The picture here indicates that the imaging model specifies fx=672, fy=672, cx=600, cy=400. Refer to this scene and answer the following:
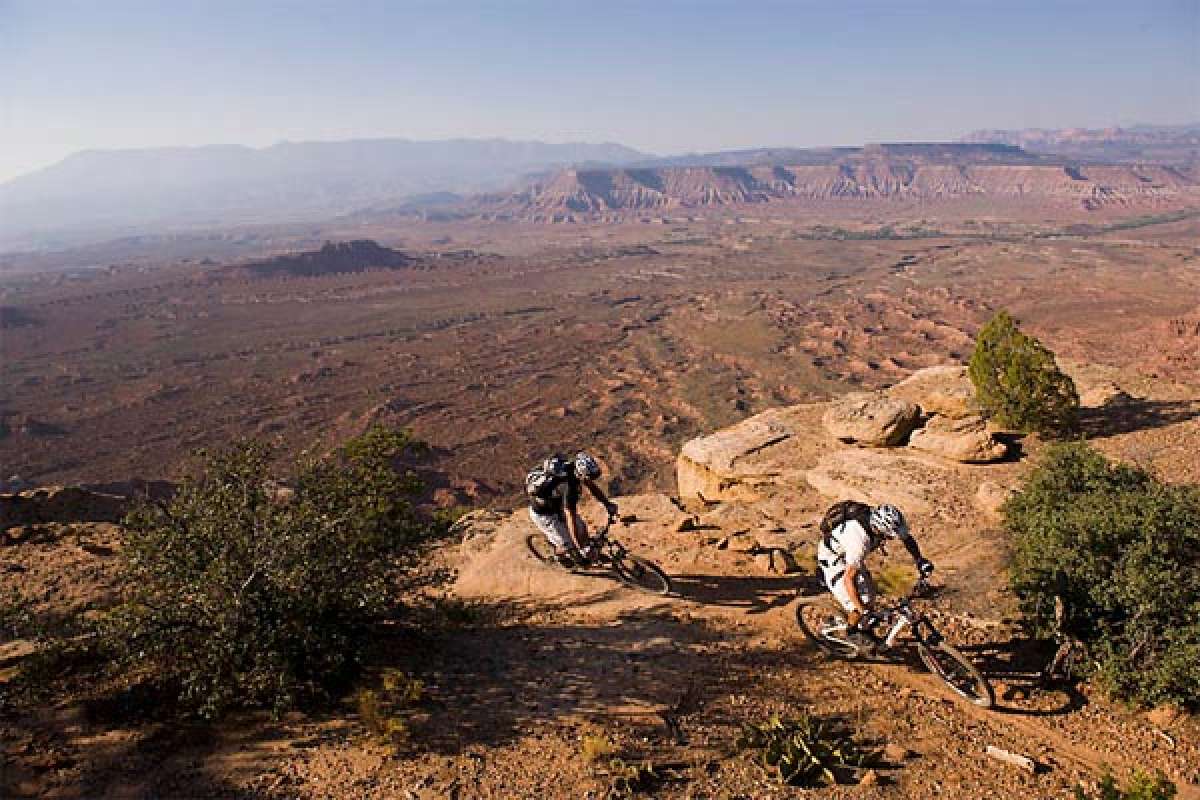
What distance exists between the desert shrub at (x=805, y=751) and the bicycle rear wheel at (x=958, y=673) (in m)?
1.56

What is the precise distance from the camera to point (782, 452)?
1800 cm

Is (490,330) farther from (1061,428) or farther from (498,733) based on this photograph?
(498,733)

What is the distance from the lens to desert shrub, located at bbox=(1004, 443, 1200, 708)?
6.89m

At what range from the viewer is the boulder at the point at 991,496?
12727mm

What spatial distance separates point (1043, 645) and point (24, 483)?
5559 centimetres

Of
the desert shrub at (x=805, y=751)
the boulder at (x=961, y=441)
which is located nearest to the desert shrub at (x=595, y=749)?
the desert shrub at (x=805, y=751)

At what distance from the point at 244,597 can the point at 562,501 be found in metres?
4.38

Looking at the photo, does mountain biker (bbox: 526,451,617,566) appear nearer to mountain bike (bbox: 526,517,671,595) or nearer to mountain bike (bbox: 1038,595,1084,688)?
mountain bike (bbox: 526,517,671,595)

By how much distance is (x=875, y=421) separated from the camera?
1689 centimetres

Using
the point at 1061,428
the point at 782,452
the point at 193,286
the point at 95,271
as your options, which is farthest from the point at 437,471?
the point at 95,271

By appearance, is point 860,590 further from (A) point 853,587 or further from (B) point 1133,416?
(B) point 1133,416

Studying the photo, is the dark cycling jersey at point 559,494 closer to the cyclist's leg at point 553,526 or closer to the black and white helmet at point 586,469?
the cyclist's leg at point 553,526

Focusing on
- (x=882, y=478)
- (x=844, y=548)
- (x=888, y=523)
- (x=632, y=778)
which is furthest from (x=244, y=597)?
(x=882, y=478)

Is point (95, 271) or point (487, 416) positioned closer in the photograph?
point (487, 416)
